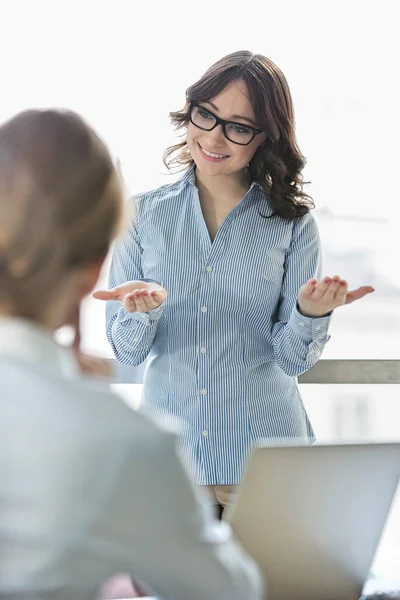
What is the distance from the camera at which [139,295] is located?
1.92 metres

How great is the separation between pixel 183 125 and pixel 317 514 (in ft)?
4.08

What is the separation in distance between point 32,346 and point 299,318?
1268 mm

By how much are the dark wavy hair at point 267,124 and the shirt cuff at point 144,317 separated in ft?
1.39

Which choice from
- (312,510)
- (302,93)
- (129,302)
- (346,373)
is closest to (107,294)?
(129,302)

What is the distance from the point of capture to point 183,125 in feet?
7.23

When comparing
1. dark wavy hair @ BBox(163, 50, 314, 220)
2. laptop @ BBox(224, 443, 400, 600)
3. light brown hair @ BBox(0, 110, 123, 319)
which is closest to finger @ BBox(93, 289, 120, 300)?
dark wavy hair @ BBox(163, 50, 314, 220)

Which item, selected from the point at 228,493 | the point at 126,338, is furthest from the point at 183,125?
the point at 228,493

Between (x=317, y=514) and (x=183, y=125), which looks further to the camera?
(x=183, y=125)

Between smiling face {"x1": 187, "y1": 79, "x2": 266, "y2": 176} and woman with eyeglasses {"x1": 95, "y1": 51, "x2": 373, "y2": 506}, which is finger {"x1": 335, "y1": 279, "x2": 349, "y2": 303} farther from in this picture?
smiling face {"x1": 187, "y1": 79, "x2": 266, "y2": 176}

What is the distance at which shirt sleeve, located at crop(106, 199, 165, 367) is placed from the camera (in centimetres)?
206

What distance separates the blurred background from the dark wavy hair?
1.34 ft

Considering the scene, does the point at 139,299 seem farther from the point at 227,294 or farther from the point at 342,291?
the point at 342,291

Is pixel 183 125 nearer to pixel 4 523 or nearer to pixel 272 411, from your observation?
pixel 272 411

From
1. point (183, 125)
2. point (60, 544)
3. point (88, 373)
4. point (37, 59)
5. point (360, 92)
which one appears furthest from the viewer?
point (360, 92)
